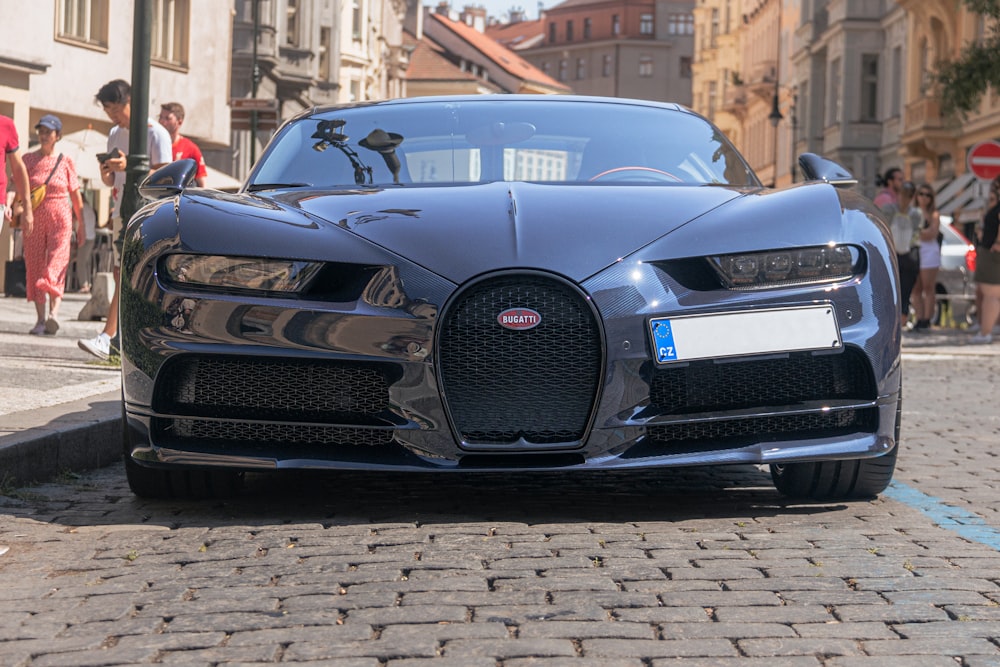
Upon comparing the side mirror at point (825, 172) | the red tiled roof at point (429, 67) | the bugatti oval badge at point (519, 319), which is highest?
the red tiled roof at point (429, 67)

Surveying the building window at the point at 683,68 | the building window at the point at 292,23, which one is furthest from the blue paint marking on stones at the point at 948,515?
the building window at the point at 683,68

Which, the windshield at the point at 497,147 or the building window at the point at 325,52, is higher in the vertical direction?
the building window at the point at 325,52

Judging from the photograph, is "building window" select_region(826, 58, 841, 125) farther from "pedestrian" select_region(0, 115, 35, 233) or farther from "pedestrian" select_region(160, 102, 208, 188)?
"pedestrian" select_region(0, 115, 35, 233)

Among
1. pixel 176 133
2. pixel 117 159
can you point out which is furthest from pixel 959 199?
pixel 117 159

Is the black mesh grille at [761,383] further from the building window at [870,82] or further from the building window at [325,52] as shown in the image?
the building window at [325,52]

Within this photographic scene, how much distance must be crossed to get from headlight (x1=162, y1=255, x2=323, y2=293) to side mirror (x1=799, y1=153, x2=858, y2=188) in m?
1.95

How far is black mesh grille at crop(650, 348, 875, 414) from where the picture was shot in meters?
5.12

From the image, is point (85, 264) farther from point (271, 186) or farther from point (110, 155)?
point (271, 186)

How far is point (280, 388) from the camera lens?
5141 millimetres

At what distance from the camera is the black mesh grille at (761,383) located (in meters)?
5.12

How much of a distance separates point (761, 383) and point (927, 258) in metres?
17.0

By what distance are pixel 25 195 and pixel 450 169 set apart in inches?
255

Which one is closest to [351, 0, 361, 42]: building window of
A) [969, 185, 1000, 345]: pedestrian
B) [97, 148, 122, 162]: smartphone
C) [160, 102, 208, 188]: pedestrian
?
[969, 185, 1000, 345]: pedestrian

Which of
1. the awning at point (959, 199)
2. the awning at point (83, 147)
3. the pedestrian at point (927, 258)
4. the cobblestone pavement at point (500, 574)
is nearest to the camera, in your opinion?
the cobblestone pavement at point (500, 574)
